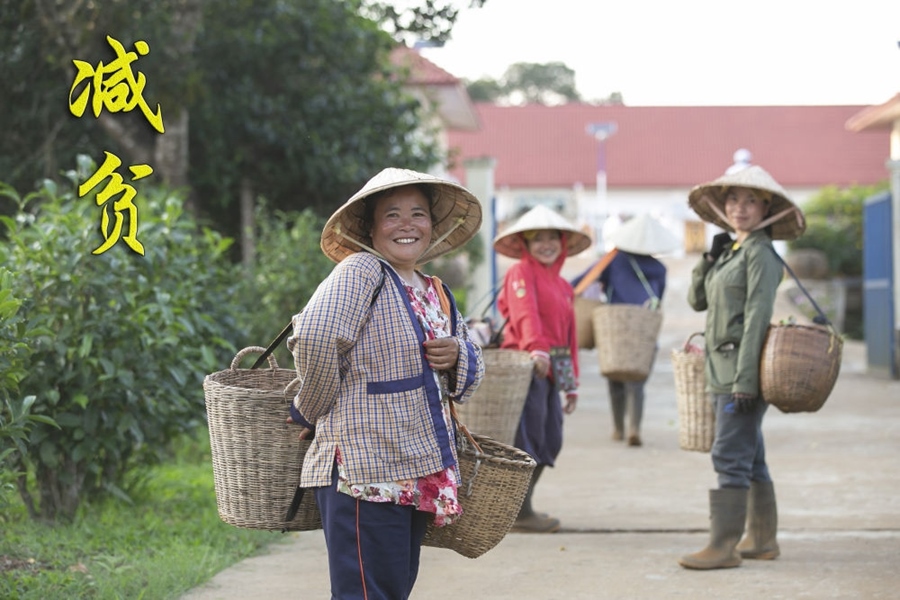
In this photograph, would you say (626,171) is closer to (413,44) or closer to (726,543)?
(413,44)

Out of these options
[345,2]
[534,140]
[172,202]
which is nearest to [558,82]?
[534,140]

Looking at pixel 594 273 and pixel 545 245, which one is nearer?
pixel 545 245

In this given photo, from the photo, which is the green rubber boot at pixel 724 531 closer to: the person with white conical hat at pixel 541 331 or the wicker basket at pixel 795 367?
the wicker basket at pixel 795 367

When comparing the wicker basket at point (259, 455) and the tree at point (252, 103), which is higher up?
the tree at point (252, 103)

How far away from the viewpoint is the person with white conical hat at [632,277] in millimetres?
10367

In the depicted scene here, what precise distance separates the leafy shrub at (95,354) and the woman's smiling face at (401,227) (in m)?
2.50

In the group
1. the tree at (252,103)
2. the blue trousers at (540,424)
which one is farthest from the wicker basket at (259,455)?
the tree at (252,103)

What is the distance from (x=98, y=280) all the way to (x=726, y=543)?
10.7 feet

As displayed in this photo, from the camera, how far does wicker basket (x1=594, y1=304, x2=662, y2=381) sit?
9.83 meters

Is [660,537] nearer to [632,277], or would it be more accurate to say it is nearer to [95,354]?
[95,354]

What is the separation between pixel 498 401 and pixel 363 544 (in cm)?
268

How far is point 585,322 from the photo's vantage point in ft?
33.6

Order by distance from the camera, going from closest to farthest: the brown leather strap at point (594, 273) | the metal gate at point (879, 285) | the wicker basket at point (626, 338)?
the wicker basket at point (626, 338), the brown leather strap at point (594, 273), the metal gate at point (879, 285)

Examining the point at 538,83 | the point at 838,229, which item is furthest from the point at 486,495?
the point at 538,83
